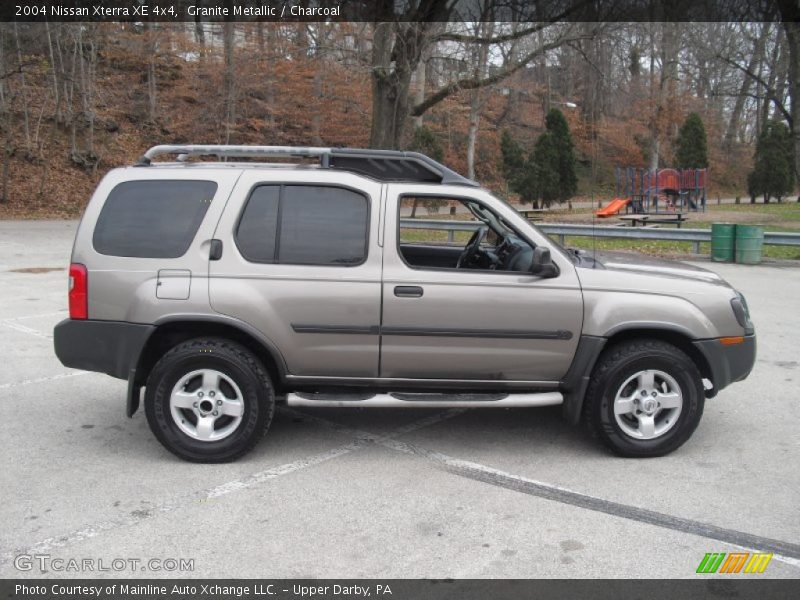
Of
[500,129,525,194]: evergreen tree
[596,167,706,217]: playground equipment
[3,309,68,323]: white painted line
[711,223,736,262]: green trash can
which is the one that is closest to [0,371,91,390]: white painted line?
[3,309,68,323]: white painted line

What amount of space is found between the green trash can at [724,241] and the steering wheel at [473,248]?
11268 millimetres

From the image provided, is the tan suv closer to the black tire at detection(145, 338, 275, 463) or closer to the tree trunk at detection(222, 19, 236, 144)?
the black tire at detection(145, 338, 275, 463)

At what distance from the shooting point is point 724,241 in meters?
15.4

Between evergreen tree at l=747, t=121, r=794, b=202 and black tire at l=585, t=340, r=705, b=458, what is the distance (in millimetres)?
39247

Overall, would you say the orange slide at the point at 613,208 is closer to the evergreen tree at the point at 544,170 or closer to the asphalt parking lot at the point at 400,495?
the evergreen tree at the point at 544,170

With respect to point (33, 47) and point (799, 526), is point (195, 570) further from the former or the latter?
point (33, 47)

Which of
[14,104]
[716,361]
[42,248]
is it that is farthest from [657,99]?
[716,361]

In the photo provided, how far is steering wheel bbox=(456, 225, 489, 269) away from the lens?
18.5 ft

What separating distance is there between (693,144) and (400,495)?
4226 centimetres

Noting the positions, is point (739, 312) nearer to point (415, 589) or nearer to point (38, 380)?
point (415, 589)

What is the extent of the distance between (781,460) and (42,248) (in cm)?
1641

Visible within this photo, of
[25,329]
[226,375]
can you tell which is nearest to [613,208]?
[25,329]

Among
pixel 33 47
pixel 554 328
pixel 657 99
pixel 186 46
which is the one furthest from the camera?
pixel 657 99

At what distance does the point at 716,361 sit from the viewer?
4.80 metres
